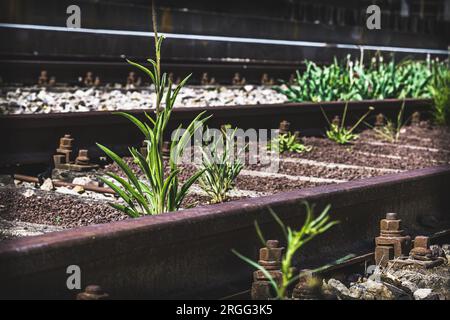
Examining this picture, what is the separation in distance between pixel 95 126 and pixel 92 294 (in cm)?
436

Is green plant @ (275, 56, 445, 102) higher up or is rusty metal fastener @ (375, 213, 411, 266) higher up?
green plant @ (275, 56, 445, 102)

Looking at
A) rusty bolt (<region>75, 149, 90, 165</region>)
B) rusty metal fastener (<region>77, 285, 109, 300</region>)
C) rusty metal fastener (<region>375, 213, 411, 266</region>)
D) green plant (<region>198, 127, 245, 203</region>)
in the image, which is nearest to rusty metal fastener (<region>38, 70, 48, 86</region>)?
rusty bolt (<region>75, 149, 90, 165</region>)

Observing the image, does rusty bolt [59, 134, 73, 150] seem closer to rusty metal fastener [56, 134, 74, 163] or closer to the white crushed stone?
rusty metal fastener [56, 134, 74, 163]

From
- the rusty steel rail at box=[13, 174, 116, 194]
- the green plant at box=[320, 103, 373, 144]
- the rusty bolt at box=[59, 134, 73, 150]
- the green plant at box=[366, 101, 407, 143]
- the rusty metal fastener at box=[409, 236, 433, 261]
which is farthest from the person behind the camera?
the green plant at box=[366, 101, 407, 143]

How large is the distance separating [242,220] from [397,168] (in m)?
3.97

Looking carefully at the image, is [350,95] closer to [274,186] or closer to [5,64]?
[5,64]

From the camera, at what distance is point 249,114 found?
32.1 feet

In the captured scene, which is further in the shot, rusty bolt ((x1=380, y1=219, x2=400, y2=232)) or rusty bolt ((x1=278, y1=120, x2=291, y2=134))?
rusty bolt ((x1=278, y1=120, x2=291, y2=134))

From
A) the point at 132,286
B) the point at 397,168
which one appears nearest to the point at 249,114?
the point at 397,168

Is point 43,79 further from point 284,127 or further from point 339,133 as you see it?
point 339,133

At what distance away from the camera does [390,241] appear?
17.9ft

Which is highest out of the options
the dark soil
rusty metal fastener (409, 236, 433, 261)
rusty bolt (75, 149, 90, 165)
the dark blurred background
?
the dark blurred background

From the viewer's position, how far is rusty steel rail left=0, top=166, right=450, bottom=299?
3.73 metres

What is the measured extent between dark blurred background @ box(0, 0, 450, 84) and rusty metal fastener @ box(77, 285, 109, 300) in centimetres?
1018
